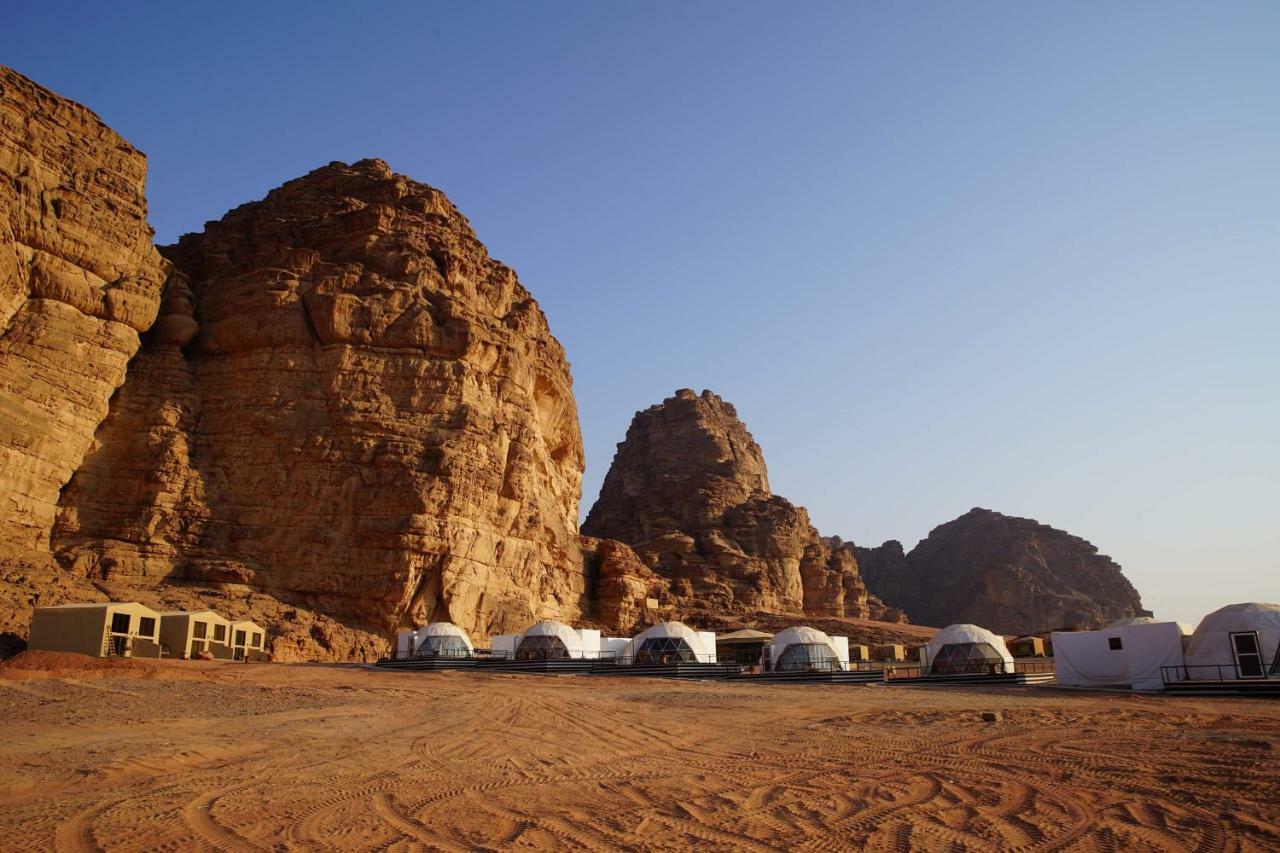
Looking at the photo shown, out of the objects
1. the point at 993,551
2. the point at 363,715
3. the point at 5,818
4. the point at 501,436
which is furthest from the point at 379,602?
the point at 993,551

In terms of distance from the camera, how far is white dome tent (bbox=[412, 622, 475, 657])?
41.9 metres

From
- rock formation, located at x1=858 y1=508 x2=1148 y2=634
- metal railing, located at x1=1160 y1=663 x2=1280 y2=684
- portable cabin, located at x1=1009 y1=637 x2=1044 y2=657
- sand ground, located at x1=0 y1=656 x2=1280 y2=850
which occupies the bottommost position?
sand ground, located at x1=0 y1=656 x2=1280 y2=850

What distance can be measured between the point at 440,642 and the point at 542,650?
5.20m

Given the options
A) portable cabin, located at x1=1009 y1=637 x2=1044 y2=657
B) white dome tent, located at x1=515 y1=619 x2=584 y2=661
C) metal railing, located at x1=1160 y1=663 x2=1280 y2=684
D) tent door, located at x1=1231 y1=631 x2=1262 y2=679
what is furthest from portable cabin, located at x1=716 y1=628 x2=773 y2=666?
tent door, located at x1=1231 y1=631 x2=1262 y2=679

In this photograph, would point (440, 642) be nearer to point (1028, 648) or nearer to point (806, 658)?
point (806, 658)

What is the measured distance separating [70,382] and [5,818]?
4121 centimetres

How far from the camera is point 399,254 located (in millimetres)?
55906

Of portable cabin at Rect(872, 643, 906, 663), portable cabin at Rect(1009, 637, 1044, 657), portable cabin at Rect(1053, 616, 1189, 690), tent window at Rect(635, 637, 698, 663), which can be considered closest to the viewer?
portable cabin at Rect(1053, 616, 1189, 690)

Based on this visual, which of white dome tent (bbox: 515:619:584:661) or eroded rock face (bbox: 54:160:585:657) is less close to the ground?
eroded rock face (bbox: 54:160:585:657)

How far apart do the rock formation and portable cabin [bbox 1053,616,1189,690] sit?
105 meters

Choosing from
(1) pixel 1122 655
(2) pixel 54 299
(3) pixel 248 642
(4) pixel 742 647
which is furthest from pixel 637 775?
(4) pixel 742 647

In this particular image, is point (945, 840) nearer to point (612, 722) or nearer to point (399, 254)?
point (612, 722)

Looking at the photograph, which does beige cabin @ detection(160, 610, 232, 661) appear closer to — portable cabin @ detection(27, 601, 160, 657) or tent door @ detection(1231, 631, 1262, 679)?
portable cabin @ detection(27, 601, 160, 657)

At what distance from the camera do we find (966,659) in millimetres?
35312
